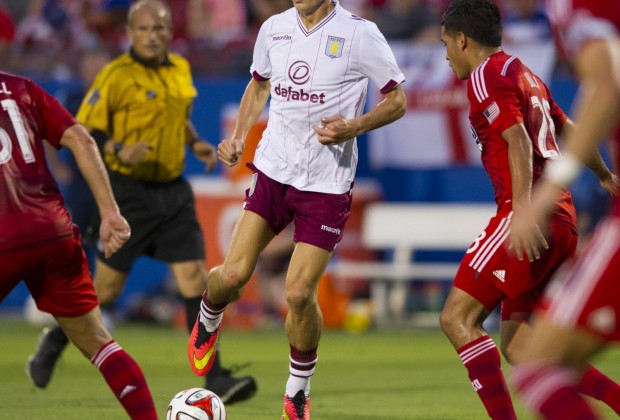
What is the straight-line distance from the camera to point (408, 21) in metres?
16.2

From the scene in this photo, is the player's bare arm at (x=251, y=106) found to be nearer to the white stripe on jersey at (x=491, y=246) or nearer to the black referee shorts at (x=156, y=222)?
the black referee shorts at (x=156, y=222)

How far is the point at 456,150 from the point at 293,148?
8.80m

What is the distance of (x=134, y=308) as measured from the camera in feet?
53.5

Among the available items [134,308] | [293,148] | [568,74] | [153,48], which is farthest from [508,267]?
[134,308]

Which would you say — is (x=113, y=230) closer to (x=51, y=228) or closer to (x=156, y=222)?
(x=51, y=228)

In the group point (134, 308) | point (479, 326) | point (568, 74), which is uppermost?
point (479, 326)

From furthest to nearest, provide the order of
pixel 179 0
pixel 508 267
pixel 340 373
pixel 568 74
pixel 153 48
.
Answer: pixel 179 0, pixel 568 74, pixel 340 373, pixel 153 48, pixel 508 267

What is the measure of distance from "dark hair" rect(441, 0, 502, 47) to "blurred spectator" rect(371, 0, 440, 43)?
9081 millimetres

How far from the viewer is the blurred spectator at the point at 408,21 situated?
16.0 meters

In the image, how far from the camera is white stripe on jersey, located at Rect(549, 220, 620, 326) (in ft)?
14.3

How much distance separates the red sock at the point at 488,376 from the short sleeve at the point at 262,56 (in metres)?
2.33

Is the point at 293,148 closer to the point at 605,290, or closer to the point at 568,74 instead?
the point at 605,290

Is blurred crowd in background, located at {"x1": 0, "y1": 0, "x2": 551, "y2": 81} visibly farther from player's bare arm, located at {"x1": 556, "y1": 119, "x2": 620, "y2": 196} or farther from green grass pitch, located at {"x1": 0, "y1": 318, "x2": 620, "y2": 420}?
player's bare arm, located at {"x1": 556, "y1": 119, "x2": 620, "y2": 196}

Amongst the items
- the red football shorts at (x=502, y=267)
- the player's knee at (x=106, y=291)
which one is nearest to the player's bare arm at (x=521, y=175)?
the red football shorts at (x=502, y=267)
